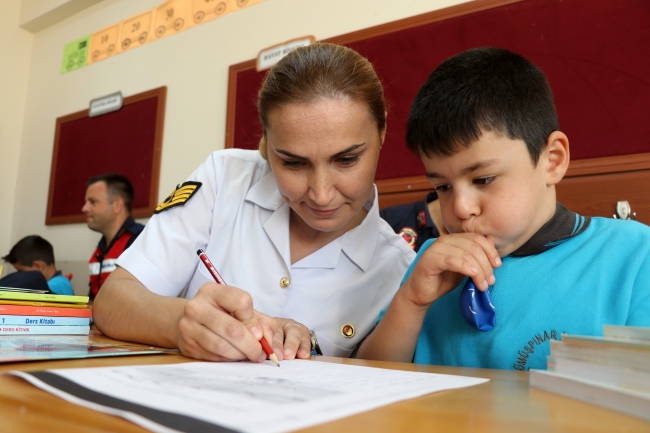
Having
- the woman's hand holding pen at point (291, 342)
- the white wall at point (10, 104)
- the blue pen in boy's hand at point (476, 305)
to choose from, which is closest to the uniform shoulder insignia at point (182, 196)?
the woman's hand holding pen at point (291, 342)

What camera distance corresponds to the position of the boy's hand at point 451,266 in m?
0.85

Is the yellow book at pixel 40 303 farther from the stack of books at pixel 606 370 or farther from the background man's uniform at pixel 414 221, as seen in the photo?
the background man's uniform at pixel 414 221

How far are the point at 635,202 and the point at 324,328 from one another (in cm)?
123

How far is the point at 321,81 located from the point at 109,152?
3011 mm

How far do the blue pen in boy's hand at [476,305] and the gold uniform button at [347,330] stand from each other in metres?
0.40

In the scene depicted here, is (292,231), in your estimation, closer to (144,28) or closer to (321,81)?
(321,81)

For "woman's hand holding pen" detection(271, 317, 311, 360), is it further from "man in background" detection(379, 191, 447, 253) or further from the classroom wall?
the classroom wall

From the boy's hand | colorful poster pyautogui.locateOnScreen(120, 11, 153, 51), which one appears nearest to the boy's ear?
the boy's hand

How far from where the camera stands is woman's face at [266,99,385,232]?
108 cm

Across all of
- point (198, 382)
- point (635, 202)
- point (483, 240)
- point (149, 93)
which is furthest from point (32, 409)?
point (149, 93)

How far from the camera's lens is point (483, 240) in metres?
0.88

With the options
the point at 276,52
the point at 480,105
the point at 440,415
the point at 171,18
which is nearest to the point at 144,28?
the point at 171,18

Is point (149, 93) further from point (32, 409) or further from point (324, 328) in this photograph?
point (32, 409)

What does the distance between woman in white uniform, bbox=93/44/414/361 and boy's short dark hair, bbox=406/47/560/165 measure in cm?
18
